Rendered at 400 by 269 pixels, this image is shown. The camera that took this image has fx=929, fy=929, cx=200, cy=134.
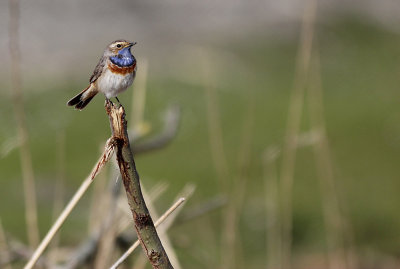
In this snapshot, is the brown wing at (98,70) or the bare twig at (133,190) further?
the brown wing at (98,70)

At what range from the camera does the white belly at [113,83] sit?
5.89 feet

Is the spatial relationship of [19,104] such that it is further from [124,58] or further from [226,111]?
[226,111]

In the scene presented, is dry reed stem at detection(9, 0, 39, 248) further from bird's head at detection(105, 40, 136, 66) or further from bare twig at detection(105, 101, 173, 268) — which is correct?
bare twig at detection(105, 101, 173, 268)

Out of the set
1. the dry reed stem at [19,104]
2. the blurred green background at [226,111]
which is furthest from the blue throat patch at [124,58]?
the blurred green background at [226,111]

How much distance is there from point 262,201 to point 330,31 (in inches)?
153

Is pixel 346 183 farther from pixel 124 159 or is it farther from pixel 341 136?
pixel 124 159

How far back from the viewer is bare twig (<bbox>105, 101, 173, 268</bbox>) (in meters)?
1.54

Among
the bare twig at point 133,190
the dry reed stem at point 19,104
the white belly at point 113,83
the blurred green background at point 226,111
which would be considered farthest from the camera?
the blurred green background at point 226,111

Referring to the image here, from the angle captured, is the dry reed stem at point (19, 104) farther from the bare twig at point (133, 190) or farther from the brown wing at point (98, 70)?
the bare twig at point (133, 190)

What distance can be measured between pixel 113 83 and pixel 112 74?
0.08ft

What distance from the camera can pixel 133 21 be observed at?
974cm

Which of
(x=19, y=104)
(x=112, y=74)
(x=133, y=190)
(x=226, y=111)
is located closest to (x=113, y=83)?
(x=112, y=74)

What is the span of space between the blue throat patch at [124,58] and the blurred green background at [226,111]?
6.32 feet

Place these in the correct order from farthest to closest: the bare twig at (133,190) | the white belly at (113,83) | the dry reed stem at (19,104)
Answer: the dry reed stem at (19,104), the white belly at (113,83), the bare twig at (133,190)
